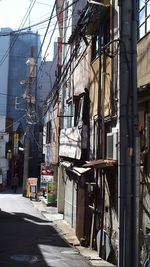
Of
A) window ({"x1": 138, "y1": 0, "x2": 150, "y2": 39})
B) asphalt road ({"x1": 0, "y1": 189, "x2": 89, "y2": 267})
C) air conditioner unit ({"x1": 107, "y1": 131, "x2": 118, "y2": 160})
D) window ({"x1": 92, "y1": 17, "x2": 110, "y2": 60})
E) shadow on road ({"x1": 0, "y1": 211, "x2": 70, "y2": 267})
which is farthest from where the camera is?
window ({"x1": 92, "y1": 17, "x2": 110, "y2": 60})

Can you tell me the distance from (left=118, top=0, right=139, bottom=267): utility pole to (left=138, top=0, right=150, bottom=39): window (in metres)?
3.63

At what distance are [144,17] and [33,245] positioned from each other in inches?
342

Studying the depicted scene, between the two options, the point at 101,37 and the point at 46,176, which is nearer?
the point at 101,37

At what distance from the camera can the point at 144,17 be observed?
11.0 meters

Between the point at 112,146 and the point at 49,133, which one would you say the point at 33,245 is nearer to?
the point at 112,146

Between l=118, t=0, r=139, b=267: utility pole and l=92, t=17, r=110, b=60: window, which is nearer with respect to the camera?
Result: l=118, t=0, r=139, b=267: utility pole

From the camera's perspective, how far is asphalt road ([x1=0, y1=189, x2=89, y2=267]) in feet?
41.9

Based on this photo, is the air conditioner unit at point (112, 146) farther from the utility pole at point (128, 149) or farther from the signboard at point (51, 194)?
the signboard at point (51, 194)

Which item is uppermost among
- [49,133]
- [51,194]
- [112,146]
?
[49,133]

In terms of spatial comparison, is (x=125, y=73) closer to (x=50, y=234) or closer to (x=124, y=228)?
(x=124, y=228)

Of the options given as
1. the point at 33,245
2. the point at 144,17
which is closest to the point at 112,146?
the point at 144,17

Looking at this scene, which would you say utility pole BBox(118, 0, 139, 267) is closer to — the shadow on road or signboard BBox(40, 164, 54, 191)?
the shadow on road

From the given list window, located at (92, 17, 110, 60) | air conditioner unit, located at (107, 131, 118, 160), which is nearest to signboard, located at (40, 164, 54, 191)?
window, located at (92, 17, 110, 60)

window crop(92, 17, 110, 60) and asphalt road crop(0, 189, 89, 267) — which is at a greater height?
window crop(92, 17, 110, 60)
